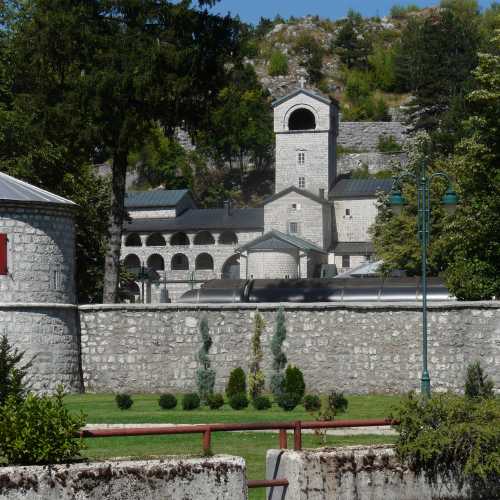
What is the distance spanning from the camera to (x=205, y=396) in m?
27.4

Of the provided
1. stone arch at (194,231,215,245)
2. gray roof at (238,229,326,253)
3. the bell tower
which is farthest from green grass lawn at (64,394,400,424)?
stone arch at (194,231,215,245)

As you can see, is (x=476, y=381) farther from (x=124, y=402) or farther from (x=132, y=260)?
(x=132, y=260)

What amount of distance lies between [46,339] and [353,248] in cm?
7324

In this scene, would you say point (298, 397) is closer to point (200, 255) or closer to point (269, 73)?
point (200, 255)

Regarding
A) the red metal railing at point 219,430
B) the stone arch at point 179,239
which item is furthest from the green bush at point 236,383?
the stone arch at point 179,239

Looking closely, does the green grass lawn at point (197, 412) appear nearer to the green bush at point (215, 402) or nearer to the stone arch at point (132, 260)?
the green bush at point (215, 402)

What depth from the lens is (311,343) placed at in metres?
29.5

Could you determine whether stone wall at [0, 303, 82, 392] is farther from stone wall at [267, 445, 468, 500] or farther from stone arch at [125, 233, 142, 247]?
stone arch at [125, 233, 142, 247]

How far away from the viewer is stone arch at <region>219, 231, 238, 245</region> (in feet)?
341

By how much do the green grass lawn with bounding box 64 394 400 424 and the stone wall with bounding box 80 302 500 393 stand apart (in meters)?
0.99

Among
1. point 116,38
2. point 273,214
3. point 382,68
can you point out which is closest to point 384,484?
point 116,38

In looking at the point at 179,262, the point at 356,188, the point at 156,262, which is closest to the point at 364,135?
the point at 356,188

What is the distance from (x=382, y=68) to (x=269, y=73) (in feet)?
49.1

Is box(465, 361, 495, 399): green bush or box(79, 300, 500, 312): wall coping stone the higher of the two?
box(79, 300, 500, 312): wall coping stone
